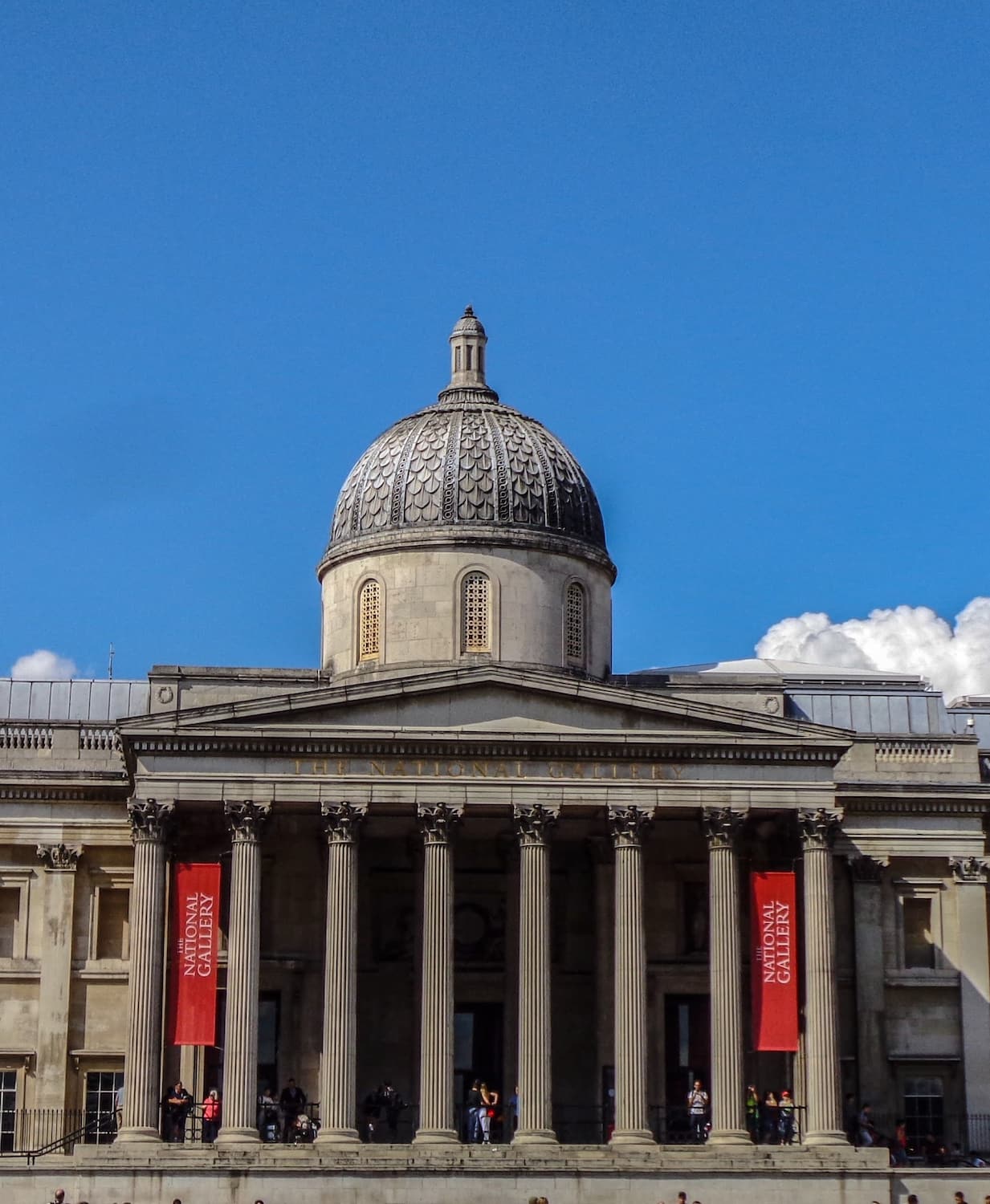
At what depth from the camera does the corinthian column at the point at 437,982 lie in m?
63.0

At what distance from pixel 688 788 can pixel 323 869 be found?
34.5ft

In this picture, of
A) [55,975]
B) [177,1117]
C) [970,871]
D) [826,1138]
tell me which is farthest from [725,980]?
[55,975]

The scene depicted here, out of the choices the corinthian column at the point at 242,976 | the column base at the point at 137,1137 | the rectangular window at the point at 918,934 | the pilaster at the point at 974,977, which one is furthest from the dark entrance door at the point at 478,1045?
the pilaster at the point at 974,977

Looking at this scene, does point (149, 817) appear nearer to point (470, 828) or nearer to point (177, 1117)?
point (177, 1117)

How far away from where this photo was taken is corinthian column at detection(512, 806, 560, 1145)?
63.0 meters

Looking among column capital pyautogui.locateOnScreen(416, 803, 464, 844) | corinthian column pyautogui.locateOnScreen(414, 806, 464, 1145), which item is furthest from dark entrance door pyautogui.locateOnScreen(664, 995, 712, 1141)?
column capital pyautogui.locateOnScreen(416, 803, 464, 844)

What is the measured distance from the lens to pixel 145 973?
63594mm

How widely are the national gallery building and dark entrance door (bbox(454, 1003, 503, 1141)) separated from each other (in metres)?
0.14

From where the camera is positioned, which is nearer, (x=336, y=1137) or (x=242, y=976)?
(x=336, y=1137)

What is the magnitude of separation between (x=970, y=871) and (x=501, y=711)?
15.5m

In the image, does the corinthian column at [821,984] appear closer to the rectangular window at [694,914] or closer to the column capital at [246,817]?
the rectangular window at [694,914]

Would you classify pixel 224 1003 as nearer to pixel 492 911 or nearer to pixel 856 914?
pixel 492 911

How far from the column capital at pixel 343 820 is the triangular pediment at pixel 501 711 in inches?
76.2

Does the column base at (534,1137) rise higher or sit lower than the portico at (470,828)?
lower
